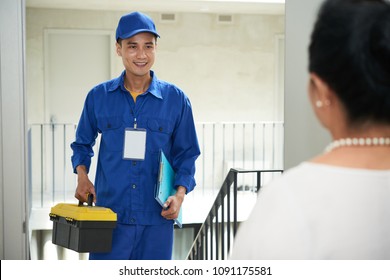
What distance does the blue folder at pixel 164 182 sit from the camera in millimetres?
2953

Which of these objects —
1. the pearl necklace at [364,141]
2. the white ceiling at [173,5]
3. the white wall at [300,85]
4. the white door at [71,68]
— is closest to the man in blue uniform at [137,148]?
the white wall at [300,85]

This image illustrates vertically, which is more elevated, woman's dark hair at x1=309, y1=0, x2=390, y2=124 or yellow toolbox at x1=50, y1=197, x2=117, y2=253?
woman's dark hair at x1=309, y1=0, x2=390, y2=124

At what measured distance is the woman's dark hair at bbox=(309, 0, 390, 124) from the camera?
0.97 m

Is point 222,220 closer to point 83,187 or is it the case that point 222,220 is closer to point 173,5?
point 83,187

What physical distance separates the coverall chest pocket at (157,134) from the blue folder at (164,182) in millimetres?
71

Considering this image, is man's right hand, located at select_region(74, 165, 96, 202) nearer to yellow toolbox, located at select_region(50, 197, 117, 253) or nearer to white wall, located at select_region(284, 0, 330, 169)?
yellow toolbox, located at select_region(50, 197, 117, 253)

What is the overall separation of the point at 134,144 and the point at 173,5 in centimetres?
604

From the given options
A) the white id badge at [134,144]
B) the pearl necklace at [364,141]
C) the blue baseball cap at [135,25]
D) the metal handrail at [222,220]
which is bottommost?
the metal handrail at [222,220]

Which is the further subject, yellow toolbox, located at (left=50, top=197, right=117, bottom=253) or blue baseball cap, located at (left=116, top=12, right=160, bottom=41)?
blue baseball cap, located at (left=116, top=12, right=160, bottom=41)

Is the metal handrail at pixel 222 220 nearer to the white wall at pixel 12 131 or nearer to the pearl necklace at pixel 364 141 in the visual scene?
the white wall at pixel 12 131

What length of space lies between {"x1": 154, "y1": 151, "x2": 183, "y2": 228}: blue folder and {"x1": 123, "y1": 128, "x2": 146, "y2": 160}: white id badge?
10 cm

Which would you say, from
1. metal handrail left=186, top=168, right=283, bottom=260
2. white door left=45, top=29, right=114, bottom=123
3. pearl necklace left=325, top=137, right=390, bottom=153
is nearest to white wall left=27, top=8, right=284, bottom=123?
white door left=45, top=29, right=114, bottom=123

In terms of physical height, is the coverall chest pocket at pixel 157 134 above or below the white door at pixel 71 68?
below

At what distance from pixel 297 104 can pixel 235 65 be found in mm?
6870
